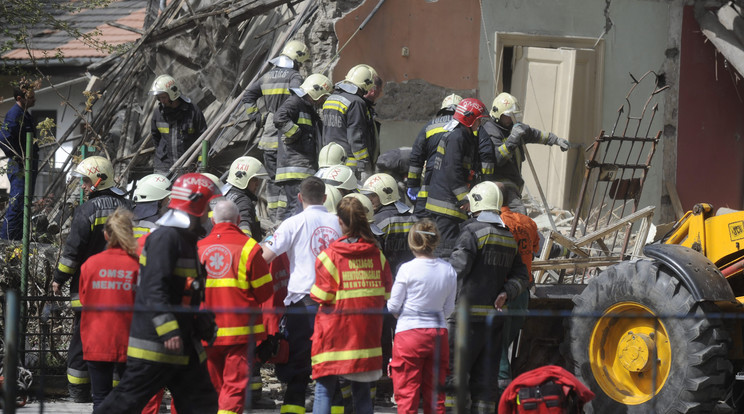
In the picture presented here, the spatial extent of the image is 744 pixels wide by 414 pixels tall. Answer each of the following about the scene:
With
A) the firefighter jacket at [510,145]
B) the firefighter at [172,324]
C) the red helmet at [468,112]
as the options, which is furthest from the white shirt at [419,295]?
the firefighter jacket at [510,145]

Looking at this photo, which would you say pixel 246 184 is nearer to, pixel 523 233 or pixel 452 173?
pixel 452 173

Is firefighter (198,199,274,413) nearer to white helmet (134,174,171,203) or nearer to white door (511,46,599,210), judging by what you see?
white helmet (134,174,171,203)

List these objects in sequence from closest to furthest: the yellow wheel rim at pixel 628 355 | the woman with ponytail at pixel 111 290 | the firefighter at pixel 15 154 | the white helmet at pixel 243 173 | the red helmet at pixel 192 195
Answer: the red helmet at pixel 192 195 < the woman with ponytail at pixel 111 290 < the yellow wheel rim at pixel 628 355 < the white helmet at pixel 243 173 < the firefighter at pixel 15 154

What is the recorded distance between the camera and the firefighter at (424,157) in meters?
9.82

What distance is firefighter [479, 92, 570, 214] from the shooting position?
35.6ft

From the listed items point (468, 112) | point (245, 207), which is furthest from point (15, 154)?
point (468, 112)

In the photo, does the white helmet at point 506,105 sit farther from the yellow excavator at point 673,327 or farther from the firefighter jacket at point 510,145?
the yellow excavator at point 673,327

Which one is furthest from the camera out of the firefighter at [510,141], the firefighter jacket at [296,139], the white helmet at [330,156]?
the firefighter at [510,141]

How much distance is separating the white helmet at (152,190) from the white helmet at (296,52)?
3264 millimetres

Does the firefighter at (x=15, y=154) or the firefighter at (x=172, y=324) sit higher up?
the firefighter at (x=15, y=154)

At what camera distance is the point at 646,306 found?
25.6ft

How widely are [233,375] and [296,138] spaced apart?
165 inches

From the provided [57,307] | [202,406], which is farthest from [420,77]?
[202,406]

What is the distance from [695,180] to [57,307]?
850 centimetres
